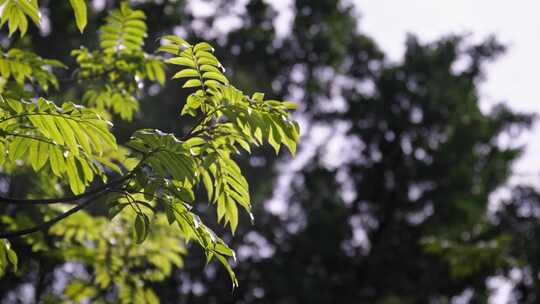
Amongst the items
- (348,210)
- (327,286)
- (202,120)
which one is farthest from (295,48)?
(202,120)

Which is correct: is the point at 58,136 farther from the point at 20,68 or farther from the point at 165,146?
the point at 20,68

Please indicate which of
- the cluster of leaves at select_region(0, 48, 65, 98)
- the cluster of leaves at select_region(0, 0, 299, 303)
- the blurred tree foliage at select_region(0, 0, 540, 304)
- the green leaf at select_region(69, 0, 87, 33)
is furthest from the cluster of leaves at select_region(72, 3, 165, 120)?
the blurred tree foliage at select_region(0, 0, 540, 304)

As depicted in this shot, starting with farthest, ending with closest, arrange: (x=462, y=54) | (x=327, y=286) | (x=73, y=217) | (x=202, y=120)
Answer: (x=462, y=54) < (x=327, y=286) < (x=73, y=217) < (x=202, y=120)

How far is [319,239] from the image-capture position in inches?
755

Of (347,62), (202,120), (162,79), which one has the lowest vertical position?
(202,120)

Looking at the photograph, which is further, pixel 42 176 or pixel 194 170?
pixel 42 176

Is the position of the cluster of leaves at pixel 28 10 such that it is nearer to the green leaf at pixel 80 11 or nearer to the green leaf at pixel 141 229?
the green leaf at pixel 80 11

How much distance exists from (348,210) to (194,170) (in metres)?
18.3

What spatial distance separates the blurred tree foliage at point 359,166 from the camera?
1814cm

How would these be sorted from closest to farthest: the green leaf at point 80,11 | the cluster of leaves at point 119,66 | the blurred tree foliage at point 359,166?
the green leaf at point 80,11, the cluster of leaves at point 119,66, the blurred tree foliage at point 359,166

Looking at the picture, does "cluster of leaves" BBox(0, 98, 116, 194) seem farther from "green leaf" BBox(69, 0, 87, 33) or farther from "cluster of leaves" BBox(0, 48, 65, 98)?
"cluster of leaves" BBox(0, 48, 65, 98)

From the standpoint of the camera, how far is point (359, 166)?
20859 millimetres

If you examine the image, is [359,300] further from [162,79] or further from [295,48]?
[162,79]

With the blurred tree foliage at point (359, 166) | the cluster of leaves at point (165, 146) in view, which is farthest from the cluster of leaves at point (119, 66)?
the blurred tree foliage at point (359, 166)
